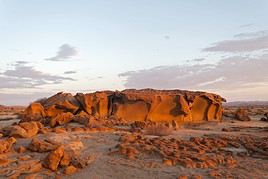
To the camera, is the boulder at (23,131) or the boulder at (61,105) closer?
the boulder at (23,131)

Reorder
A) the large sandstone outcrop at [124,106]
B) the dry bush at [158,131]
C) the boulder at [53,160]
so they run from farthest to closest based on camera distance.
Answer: the large sandstone outcrop at [124,106], the dry bush at [158,131], the boulder at [53,160]

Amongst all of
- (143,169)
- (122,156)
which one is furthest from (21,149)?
(143,169)

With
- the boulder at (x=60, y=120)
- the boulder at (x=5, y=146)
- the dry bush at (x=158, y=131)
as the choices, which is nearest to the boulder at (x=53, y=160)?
the boulder at (x=5, y=146)

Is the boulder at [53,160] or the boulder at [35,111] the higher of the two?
the boulder at [35,111]

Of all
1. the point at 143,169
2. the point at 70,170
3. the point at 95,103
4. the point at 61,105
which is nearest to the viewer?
the point at 70,170

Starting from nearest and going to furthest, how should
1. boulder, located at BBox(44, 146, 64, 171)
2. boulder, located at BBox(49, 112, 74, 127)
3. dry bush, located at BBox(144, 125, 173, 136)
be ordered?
boulder, located at BBox(44, 146, 64, 171), dry bush, located at BBox(144, 125, 173, 136), boulder, located at BBox(49, 112, 74, 127)

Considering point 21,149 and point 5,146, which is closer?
point 5,146

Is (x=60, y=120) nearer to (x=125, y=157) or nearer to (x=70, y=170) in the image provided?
(x=125, y=157)

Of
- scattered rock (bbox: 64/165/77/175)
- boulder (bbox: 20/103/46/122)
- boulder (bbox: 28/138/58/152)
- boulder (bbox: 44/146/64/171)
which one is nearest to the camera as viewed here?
scattered rock (bbox: 64/165/77/175)

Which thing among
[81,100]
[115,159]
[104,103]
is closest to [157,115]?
[104,103]

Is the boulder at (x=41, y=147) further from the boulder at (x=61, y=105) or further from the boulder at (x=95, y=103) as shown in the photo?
the boulder at (x=95, y=103)

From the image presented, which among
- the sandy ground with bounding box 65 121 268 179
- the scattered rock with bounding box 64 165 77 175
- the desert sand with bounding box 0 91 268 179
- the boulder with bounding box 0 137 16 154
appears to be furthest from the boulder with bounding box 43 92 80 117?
the scattered rock with bounding box 64 165 77 175

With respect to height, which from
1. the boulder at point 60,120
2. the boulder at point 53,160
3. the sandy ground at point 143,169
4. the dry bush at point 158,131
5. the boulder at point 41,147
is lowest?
the sandy ground at point 143,169

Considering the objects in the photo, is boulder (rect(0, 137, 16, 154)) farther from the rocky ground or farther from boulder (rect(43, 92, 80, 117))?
boulder (rect(43, 92, 80, 117))
